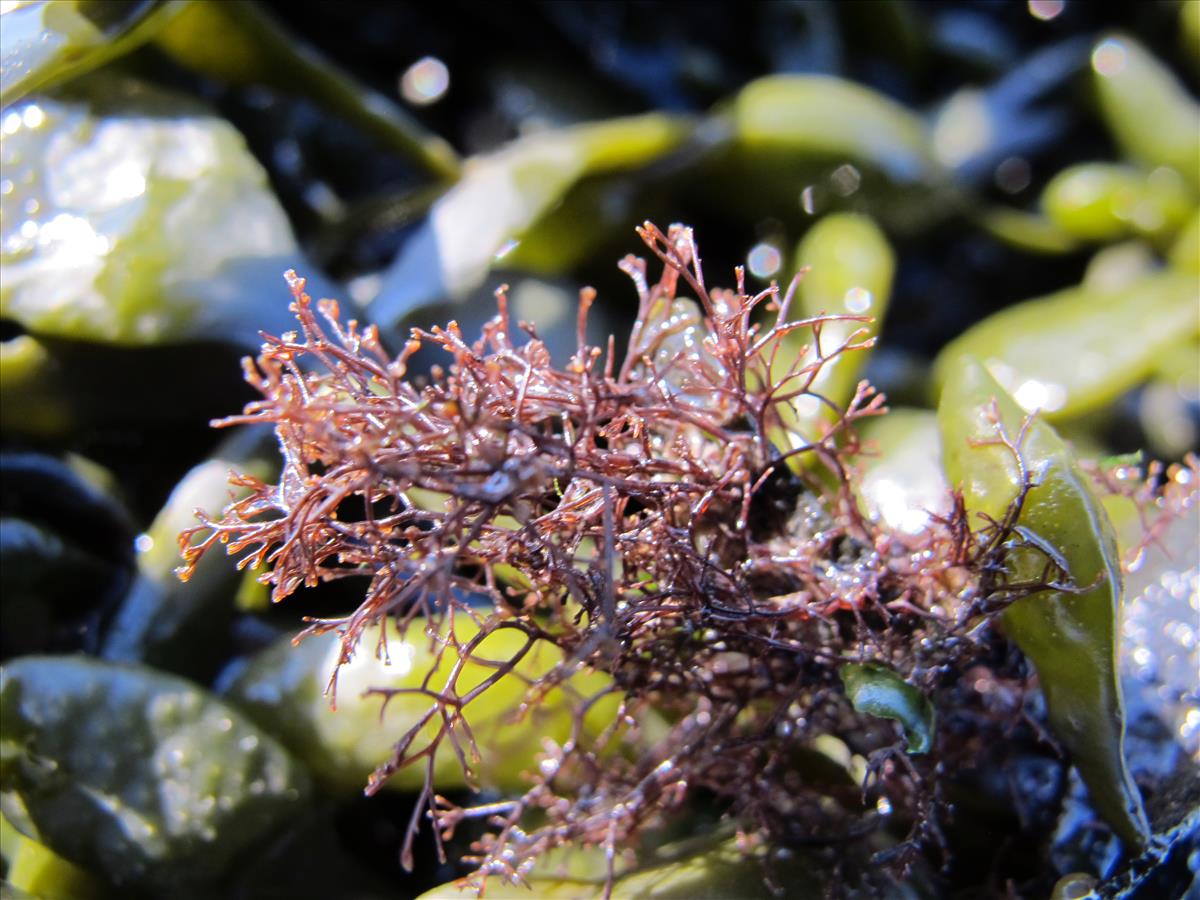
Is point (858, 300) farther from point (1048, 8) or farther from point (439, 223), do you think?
point (1048, 8)

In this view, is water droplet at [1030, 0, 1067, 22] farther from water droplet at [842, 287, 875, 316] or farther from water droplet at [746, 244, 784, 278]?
water droplet at [842, 287, 875, 316]

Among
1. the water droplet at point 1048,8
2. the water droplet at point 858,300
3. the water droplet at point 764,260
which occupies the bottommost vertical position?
the water droplet at point 858,300

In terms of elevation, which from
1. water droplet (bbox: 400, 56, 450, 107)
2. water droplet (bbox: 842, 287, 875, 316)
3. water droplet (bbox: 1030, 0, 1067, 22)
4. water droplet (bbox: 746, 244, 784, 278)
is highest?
water droplet (bbox: 400, 56, 450, 107)

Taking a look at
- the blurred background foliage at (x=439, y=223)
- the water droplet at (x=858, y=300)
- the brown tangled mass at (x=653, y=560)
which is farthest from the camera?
the water droplet at (x=858, y=300)

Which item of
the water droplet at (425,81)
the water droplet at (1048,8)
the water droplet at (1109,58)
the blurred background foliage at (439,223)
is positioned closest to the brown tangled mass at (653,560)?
the blurred background foliage at (439,223)

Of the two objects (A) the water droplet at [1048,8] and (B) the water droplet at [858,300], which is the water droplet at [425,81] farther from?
(A) the water droplet at [1048,8]

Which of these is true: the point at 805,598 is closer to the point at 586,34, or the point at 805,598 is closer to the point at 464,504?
the point at 464,504

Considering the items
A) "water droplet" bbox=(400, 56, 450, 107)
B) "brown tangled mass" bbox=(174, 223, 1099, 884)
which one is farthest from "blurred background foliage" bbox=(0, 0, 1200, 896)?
"brown tangled mass" bbox=(174, 223, 1099, 884)

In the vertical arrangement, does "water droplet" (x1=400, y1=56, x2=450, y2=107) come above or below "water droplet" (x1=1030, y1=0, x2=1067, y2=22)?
above

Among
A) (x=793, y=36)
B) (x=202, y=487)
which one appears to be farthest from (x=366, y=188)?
(x=793, y=36)

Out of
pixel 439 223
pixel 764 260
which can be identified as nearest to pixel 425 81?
pixel 439 223
